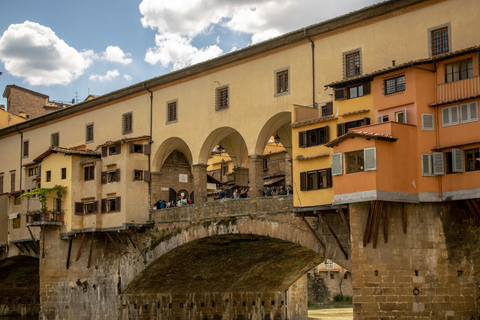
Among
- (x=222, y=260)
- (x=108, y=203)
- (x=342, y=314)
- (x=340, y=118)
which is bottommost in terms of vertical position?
(x=342, y=314)

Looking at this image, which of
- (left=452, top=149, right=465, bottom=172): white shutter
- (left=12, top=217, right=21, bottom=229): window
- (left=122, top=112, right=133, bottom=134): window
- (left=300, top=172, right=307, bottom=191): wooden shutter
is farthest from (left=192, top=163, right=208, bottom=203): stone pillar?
(left=12, top=217, right=21, bottom=229): window

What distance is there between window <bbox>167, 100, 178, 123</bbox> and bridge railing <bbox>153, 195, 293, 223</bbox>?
4994 millimetres

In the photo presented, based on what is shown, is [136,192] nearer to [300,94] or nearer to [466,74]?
[300,94]

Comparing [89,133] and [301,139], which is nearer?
[301,139]

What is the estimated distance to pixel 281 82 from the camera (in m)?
36.1

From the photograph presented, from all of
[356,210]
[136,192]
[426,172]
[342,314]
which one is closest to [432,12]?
[426,172]

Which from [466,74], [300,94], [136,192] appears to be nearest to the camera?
[466,74]

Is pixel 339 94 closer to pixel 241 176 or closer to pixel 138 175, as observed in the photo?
pixel 241 176

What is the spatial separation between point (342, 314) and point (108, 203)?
25807 mm

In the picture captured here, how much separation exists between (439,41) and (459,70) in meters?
2.83

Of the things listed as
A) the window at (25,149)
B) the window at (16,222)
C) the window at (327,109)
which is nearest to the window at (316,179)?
the window at (327,109)

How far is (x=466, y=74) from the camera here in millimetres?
27109

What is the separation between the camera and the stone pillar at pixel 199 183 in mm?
40312

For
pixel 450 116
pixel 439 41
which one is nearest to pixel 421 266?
pixel 450 116
